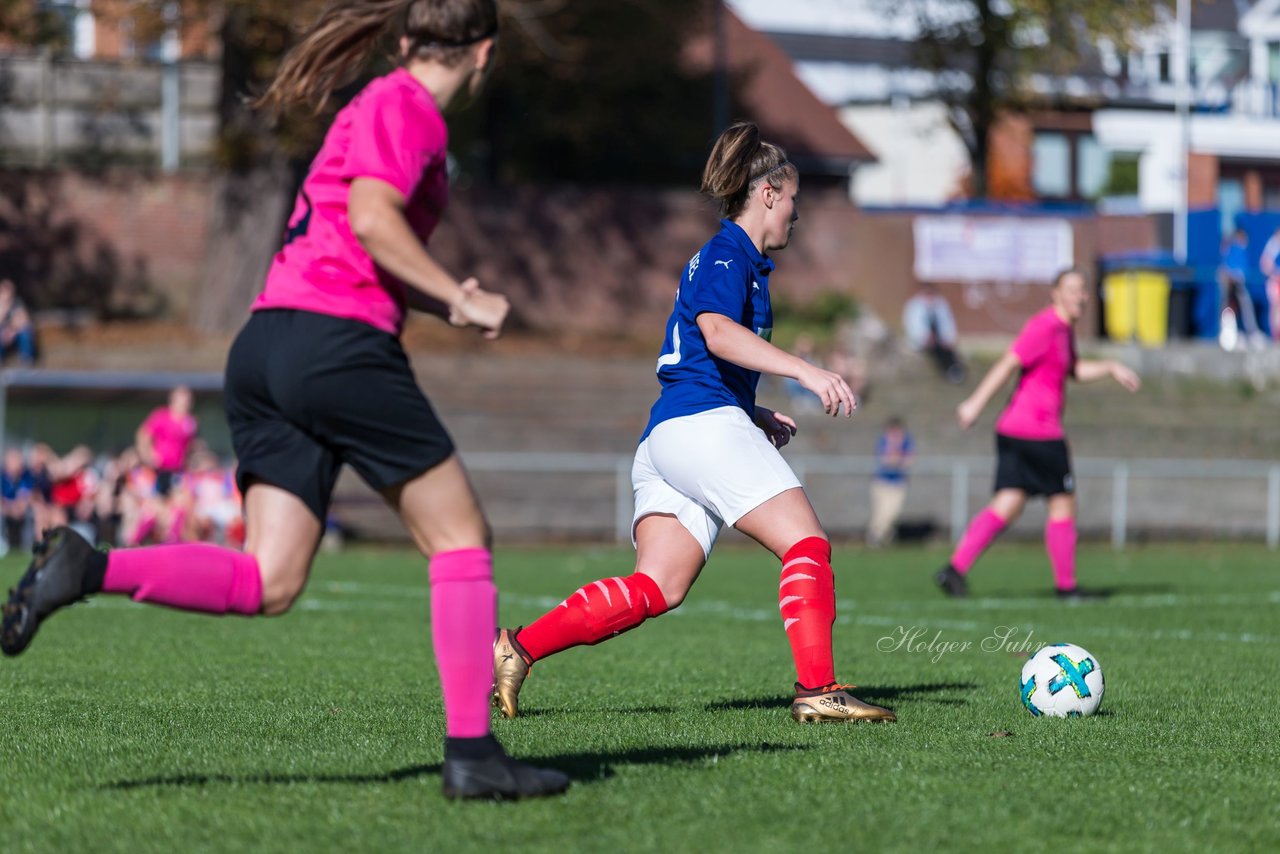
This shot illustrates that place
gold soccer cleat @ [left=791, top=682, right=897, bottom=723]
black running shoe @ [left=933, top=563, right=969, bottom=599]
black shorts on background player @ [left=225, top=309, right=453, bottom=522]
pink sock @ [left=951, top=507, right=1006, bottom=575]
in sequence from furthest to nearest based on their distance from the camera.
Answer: black running shoe @ [left=933, top=563, right=969, bottom=599]
pink sock @ [left=951, top=507, right=1006, bottom=575]
gold soccer cleat @ [left=791, top=682, right=897, bottom=723]
black shorts on background player @ [left=225, top=309, right=453, bottom=522]

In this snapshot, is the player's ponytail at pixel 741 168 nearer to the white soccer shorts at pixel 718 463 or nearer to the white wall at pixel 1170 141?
the white soccer shorts at pixel 718 463

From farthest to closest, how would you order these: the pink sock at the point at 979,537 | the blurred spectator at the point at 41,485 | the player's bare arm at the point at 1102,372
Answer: the blurred spectator at the point at 41,485, the pink sock at the point at 979,537, the player's bare arm at the point at 1102,372

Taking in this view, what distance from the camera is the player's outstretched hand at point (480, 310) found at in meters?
4.29

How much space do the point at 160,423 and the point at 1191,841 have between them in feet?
53.9

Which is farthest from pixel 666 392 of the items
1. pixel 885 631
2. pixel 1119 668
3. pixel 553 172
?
pixel 553 172

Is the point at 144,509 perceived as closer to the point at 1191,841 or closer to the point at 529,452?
the point at 529,452

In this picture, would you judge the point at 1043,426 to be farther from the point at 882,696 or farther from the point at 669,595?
the point at 669,595

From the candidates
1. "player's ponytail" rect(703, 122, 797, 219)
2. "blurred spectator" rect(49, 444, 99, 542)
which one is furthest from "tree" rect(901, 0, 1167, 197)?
"player's ponytail" rect(703, 122, 797, 219)

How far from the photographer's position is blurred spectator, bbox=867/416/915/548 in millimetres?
22469

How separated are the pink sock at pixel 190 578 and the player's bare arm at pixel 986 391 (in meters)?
7.19

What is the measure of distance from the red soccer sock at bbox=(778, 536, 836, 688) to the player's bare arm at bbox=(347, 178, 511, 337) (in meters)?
2.09

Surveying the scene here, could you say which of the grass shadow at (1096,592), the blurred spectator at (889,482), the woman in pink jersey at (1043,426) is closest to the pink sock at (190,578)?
the woman in pink jersey at (1043,426)

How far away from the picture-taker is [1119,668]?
8.44m

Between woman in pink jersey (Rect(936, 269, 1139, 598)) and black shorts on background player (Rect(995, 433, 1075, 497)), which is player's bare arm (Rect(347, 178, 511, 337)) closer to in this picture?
woman in pink jersey (Rect(936, 269, 1139, 598))
